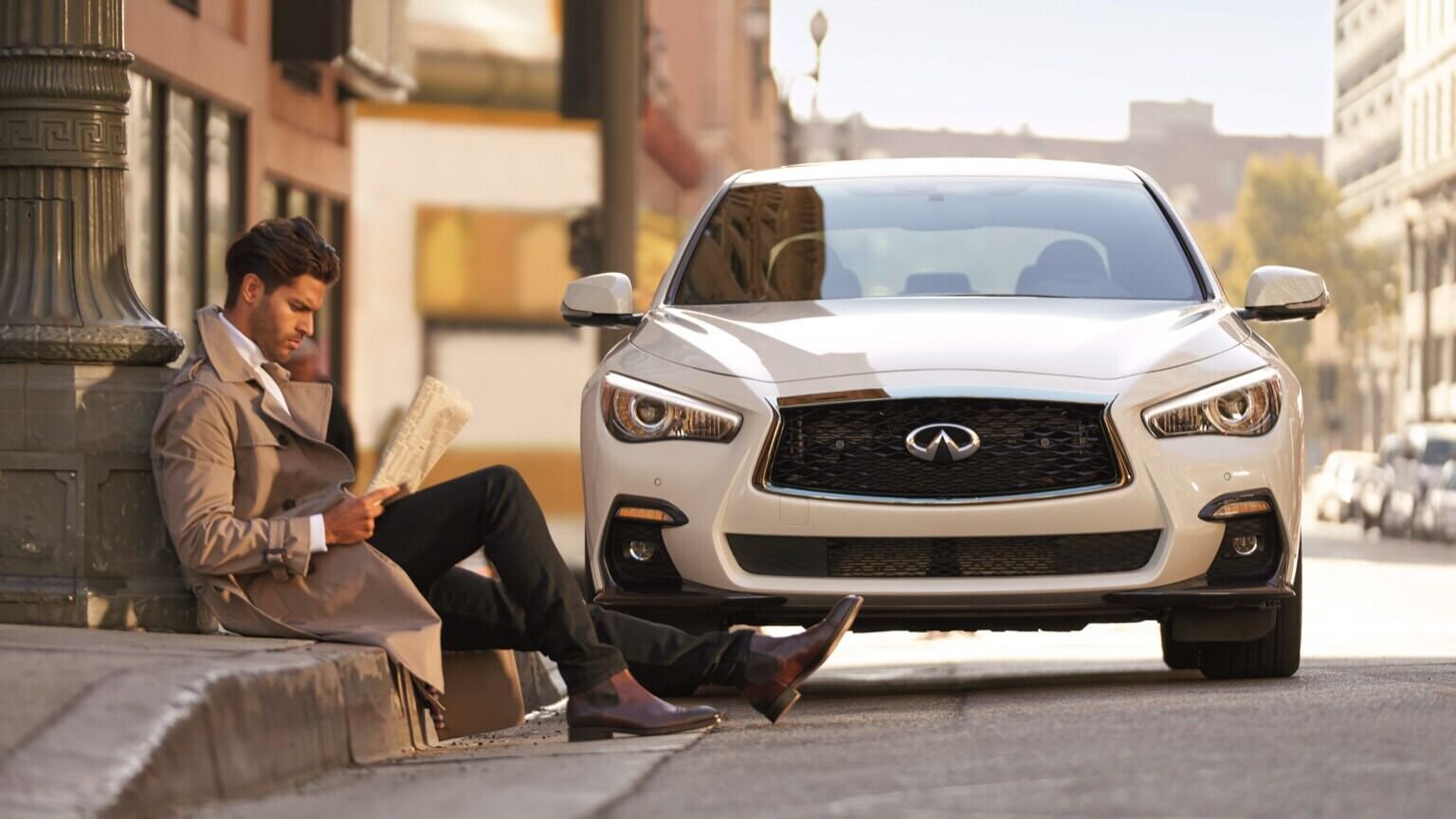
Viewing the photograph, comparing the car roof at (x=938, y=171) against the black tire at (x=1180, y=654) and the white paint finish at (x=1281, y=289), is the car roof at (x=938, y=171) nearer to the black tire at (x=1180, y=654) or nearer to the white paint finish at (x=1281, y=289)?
the white paint finish at (x=1281, y=289)

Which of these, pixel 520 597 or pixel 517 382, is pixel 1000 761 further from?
pixel 517 382

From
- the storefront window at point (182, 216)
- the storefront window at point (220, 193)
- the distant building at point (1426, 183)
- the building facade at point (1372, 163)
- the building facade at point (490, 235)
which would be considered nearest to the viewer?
the storefront window at point (182, 216)

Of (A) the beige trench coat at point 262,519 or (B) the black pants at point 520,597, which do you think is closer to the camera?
(A) the beige trench coat at point 262,519

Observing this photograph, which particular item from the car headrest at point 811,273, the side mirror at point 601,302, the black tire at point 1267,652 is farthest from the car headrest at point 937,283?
the black tire at point 1267,652

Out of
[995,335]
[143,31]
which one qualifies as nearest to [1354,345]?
[143,31]

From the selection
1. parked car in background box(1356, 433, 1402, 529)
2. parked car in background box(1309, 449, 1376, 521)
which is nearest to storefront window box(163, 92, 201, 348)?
parked car in background box(1356, 433, 1402, 529)

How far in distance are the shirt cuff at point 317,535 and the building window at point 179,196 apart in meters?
9.25

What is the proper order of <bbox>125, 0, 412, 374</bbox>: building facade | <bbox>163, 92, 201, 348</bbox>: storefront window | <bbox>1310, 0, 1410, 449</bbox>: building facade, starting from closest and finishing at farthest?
1. <bbox>125, 0, 412, 374</bbox>: building facade
2. <bbox>163, 92, 201, 348</bbox>: storefront window
3. <bbox>1310, 0, 1410, 449</bbox>: building facade

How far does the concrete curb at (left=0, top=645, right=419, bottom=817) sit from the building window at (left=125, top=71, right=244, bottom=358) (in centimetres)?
960

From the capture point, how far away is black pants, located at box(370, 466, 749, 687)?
658cm

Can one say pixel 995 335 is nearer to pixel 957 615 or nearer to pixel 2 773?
pixel 957 615

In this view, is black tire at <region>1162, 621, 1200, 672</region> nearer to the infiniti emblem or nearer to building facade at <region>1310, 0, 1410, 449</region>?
the infiniti emblem

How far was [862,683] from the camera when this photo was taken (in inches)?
373

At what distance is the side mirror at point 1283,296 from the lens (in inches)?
327
